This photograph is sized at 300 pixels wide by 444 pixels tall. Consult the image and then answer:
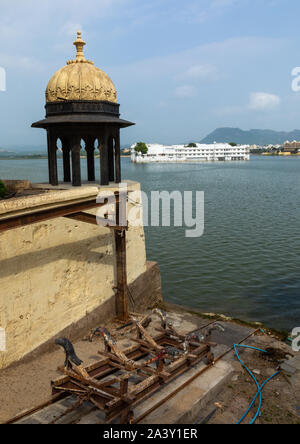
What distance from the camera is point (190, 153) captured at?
170 m

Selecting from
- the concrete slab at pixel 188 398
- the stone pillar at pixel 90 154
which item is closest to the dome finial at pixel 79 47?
the stone pillar at pixel 90 154

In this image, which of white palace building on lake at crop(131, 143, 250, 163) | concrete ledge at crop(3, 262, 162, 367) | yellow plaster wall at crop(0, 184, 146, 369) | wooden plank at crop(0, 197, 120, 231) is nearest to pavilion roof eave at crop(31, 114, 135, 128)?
wooden plank at crop(0, 197, 120, 231)

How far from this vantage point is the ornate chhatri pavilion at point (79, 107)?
41.0 ft

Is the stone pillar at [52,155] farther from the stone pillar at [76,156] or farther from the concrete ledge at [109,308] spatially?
the concrete ledge at [109,308]

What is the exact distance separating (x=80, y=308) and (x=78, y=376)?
12.1 feet

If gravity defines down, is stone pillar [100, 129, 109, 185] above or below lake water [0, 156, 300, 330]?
above

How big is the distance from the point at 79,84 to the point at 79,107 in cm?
79

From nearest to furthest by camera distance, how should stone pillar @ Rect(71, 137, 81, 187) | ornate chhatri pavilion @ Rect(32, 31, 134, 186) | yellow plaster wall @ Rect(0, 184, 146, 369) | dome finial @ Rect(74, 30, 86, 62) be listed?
yellow plaster wall @ Rect(0, 184, 146, 369)
ornate chhatri pavilion @ Rect(32, 31, 134, 186)
stone pillar @ Rect(71, 137, 81, 187)
dome finial @ Rect(74, 30, 86, 62)

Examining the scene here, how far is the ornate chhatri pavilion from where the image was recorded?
12492 mm

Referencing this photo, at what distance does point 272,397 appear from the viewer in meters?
Result: 8.53

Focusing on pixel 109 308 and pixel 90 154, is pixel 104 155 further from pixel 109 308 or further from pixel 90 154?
pixel 109 308

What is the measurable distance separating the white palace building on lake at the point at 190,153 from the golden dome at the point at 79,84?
153069 millimetres

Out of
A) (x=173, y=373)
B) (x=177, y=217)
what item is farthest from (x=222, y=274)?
(x=177, y=217)

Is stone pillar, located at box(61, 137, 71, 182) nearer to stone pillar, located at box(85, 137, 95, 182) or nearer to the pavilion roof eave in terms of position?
stone pillar, located at box(85, 137, 95, 182)
